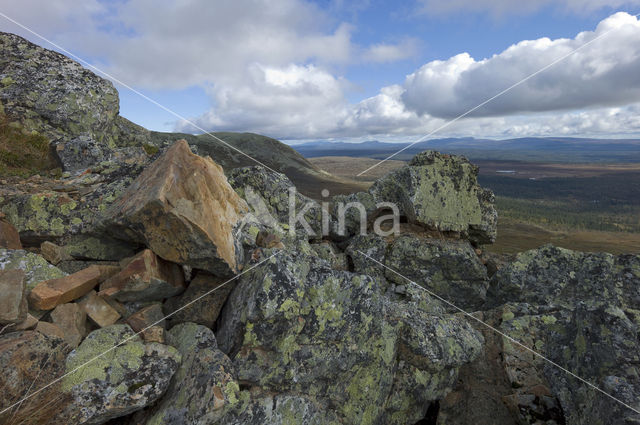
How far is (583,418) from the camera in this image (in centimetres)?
737

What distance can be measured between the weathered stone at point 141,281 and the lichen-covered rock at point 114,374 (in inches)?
30.1

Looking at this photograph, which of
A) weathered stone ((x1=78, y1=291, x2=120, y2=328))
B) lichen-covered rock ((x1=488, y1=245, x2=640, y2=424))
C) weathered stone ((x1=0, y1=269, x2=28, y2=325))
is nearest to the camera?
weathered stone ((x1=0, y1=269, x2=28, y2=325))

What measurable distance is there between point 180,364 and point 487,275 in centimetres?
1403

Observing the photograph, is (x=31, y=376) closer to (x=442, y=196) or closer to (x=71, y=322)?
(x=71, y=322)

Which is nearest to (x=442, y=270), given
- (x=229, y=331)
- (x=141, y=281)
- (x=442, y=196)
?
(x=442, y=196)

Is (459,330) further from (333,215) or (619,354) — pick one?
(333,215)

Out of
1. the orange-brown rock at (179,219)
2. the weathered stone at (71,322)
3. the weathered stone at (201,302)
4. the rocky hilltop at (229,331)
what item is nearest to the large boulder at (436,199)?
the rocky hilltop at (229,331)

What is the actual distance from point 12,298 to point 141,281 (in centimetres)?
208

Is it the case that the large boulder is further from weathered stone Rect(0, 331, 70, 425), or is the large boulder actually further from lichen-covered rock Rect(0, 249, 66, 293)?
weathered stone Rect(0, 331, 70, 425)

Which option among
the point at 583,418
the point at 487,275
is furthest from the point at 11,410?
the point at 487,275

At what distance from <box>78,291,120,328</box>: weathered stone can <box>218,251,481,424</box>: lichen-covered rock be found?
7.76 feet

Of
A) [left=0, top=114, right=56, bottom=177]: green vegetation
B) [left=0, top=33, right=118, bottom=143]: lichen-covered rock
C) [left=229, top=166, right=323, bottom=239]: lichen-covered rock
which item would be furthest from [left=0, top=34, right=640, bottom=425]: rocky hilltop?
[left=0, top=33, right=118, bottom=143]: lichen-covered rock

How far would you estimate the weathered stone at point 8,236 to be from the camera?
8000 mm

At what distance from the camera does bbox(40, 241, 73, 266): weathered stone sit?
26.6ft
